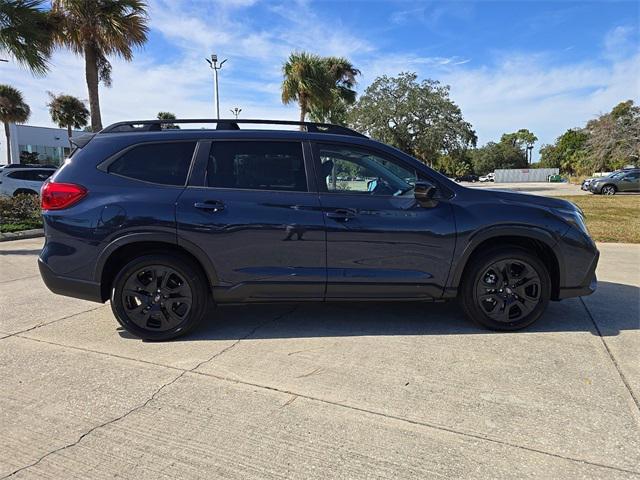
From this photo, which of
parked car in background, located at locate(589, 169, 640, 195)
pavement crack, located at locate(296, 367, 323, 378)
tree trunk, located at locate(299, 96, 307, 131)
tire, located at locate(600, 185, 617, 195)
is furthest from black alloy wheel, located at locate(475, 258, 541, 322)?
tire, located at locate(600, 185, 617, 195)

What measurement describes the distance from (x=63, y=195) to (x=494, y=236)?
3.78 metres

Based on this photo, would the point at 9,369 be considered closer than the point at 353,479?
No

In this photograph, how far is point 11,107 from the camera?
33094mm

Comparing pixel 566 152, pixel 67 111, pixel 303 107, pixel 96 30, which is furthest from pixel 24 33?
pixel 566 152

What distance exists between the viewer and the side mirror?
12.5 feet

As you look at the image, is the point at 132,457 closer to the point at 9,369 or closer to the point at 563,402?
the point at 9,369

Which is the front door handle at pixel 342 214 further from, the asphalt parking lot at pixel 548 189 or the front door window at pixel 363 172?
the asphalt parking lot at pixel 548 189

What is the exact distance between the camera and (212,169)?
12.8ft

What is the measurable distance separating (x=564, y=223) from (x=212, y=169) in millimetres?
3202

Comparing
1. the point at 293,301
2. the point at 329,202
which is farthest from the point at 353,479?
the point at 329,202

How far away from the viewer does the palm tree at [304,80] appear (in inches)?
819

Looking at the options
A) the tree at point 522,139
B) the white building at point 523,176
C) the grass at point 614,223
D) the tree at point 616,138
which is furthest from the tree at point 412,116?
the tree at point 522,139

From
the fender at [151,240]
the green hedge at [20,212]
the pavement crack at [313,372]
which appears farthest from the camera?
the green hedge at [20,212]

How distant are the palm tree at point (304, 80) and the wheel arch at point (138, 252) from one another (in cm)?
1843
